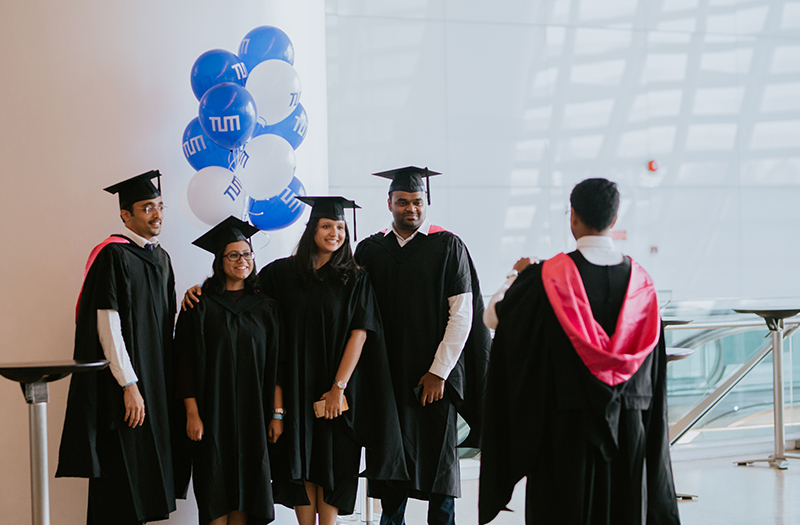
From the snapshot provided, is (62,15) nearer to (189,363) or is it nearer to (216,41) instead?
(216,41)

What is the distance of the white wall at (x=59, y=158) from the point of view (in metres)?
3.16

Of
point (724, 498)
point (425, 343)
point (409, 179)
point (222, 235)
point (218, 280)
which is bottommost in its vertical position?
point (724, 498)

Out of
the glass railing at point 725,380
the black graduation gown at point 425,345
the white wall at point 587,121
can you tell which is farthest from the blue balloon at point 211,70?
the glass railing at point 725,380

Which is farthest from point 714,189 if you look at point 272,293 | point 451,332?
point 272,293

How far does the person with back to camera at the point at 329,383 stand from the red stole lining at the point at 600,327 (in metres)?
1.03

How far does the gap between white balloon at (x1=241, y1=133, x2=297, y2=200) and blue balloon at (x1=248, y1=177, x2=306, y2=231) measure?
0.28ft

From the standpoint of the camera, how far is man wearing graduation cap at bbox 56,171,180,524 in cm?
266

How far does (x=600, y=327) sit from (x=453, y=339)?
3.05 feet

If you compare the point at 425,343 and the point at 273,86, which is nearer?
the point at 425,343

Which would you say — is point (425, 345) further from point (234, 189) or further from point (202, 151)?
point (202, 151)

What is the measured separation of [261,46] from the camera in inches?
129

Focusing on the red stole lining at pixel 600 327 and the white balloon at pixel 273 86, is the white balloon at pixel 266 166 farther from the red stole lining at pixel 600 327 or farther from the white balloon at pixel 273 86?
the red stole lining at pixel 600 327

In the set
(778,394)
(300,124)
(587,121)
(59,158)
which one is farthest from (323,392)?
(587,121)

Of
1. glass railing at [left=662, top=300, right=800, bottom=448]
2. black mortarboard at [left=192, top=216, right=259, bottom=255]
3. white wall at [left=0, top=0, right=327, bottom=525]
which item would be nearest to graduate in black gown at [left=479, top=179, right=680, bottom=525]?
black mortarboard at [left=192, top=216, right=259, bottom=255]
